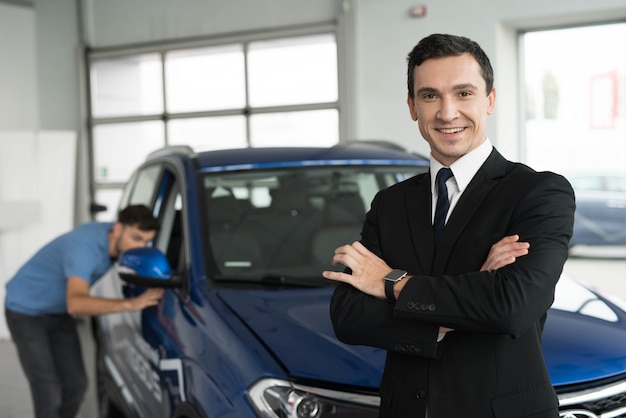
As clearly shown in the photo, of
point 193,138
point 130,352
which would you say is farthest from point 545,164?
point 130,352

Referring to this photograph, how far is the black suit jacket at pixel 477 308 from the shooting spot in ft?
4.99

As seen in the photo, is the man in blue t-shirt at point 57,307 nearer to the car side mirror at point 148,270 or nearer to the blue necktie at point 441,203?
the car side mirror at point 148,270

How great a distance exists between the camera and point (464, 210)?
5.38ft

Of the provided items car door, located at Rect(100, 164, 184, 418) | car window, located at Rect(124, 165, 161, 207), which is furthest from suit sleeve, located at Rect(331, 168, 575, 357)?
car window, located at Rect(124, 165, 161, 207)

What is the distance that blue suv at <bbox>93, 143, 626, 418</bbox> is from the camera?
2.21 m

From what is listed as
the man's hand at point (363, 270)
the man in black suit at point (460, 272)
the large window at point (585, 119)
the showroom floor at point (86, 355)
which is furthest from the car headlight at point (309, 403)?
the large window at point (585, 119)

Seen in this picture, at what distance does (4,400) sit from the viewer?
5.66m

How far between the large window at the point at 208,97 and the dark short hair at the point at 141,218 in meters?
4.59

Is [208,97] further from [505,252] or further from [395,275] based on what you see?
[505,252]

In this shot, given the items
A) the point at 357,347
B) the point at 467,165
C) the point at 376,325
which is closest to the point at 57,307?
the point at 357,347

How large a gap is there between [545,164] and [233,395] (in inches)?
242

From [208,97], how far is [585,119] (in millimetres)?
4104

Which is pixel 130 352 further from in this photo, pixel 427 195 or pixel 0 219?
pixel 0 219

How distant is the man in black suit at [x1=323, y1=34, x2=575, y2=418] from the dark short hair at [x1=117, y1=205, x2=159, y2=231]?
2015 mm
